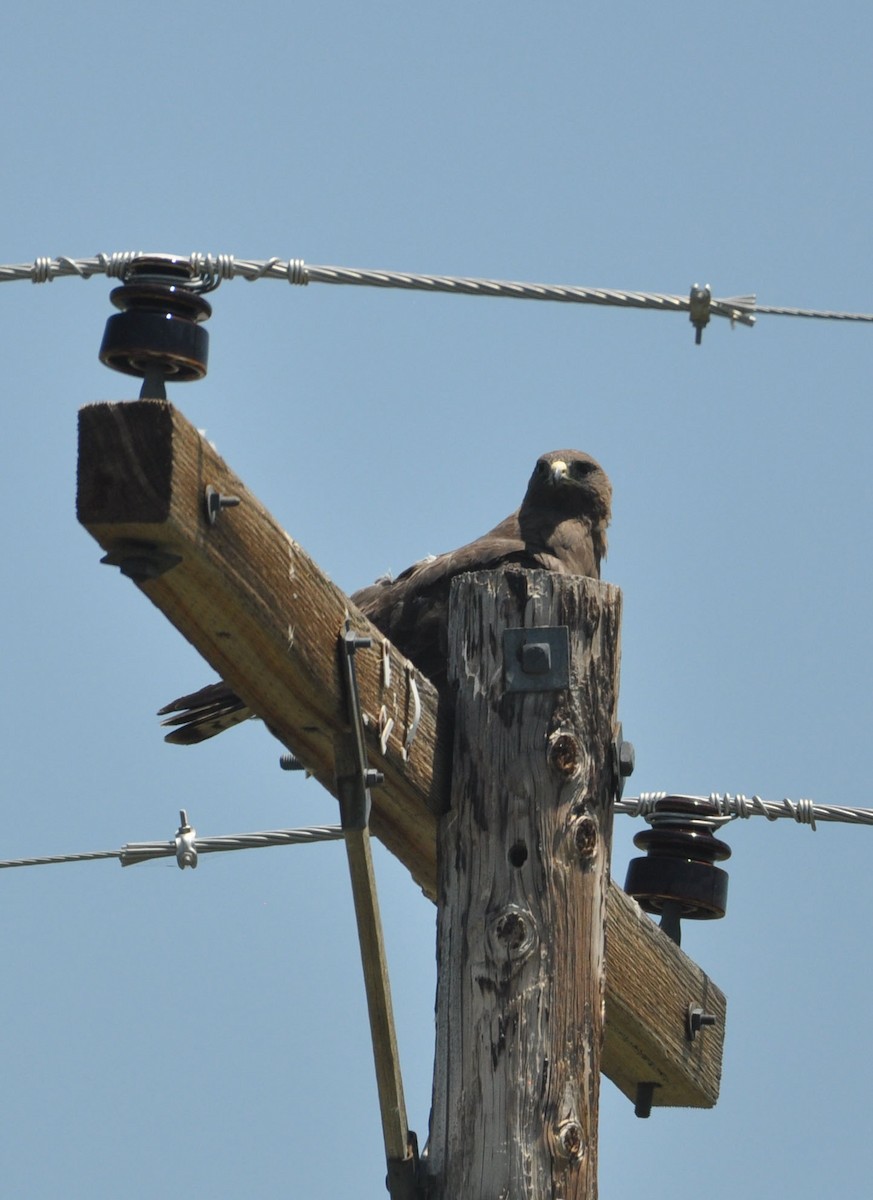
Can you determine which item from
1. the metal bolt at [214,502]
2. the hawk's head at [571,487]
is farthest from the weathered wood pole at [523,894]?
the hawk's head at [571,487]

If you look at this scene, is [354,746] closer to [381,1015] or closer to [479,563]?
[381,1015]

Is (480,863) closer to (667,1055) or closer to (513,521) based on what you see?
(667,1055)

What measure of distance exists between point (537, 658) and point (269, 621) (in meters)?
0.72

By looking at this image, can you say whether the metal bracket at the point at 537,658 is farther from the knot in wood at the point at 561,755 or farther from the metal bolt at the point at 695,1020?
the metal bolt at the point at 695,1020

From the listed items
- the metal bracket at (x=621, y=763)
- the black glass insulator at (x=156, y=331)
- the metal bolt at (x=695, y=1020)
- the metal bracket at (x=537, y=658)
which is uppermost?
the black glass insulator at (x=156, y=331)

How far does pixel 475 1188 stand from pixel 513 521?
15.3 feet

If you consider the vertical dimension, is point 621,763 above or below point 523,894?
above

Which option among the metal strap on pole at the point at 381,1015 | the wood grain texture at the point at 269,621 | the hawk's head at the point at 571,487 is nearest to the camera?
the wood grain texture at the point at 269,621

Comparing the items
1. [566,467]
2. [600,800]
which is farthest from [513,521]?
[600,800]

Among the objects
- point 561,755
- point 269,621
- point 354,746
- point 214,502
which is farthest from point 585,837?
point 214,502

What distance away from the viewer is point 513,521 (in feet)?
27.0

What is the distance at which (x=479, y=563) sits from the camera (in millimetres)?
6875

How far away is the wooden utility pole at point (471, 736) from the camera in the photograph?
361cm

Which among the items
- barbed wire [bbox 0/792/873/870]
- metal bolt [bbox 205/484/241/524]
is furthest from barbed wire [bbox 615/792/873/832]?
metal bolt [bbox 205/484/241/524]
